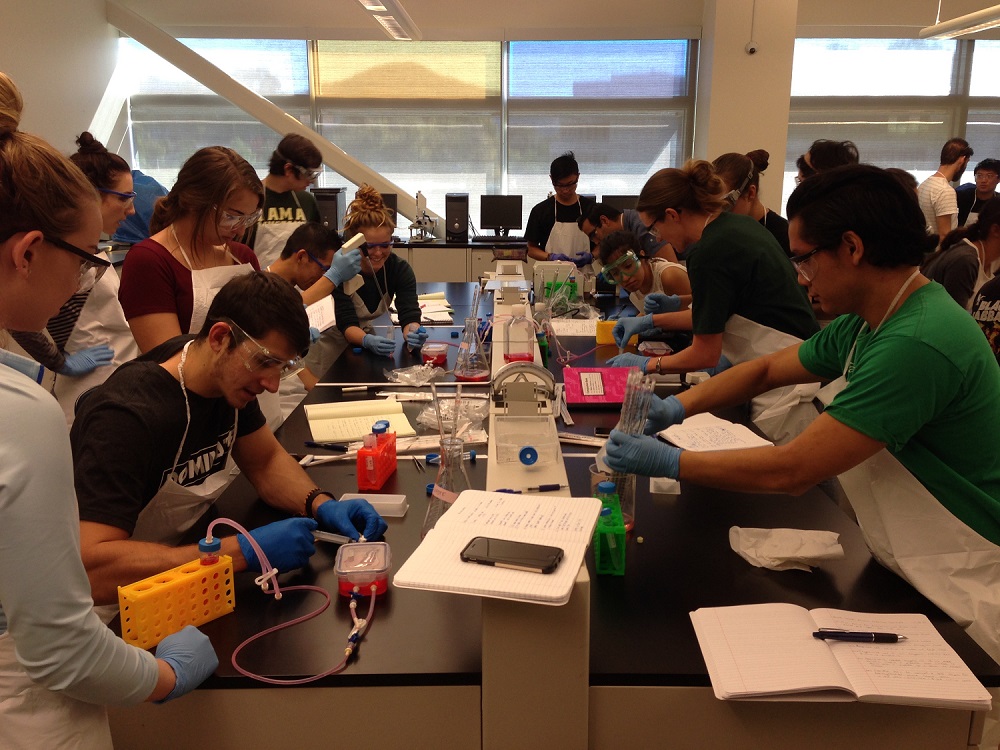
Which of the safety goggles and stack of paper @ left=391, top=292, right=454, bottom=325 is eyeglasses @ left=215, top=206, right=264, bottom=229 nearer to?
stack of paper @ left=391, top=292, right=454, bottom=325

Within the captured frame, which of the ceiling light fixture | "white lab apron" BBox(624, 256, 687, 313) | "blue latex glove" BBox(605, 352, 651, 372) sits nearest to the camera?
"blue latex glove" BBox(605, 352, 651, 372)

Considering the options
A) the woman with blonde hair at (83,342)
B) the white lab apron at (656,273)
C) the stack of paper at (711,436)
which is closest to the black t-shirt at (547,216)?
the white lab apron at (656,273)

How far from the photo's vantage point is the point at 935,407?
1467mm

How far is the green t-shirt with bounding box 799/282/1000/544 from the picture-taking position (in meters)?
1.45

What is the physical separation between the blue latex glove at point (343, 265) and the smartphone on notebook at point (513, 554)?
2.41m

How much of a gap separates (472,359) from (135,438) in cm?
177

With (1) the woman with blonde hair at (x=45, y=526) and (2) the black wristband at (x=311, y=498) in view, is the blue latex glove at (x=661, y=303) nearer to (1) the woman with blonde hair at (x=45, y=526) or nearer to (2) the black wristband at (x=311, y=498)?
(2) the black wristband at (x=311, y=498)

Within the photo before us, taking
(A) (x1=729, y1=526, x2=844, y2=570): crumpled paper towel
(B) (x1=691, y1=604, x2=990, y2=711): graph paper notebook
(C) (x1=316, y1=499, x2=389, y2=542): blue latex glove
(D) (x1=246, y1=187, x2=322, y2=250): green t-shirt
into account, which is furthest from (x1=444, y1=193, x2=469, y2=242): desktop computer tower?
(B) (x1=691, y1=604, x2=990, y2=711): graph paper notebook

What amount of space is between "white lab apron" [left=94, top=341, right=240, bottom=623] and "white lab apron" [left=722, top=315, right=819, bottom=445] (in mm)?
1658

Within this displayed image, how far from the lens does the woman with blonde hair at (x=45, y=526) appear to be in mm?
847

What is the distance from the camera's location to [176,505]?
1.66 metres

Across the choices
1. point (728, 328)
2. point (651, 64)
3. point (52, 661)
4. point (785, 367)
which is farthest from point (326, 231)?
point (651, 64)

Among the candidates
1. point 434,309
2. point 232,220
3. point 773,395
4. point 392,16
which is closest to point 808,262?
point 773,395

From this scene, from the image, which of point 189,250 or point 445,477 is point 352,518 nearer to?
point 445,477
